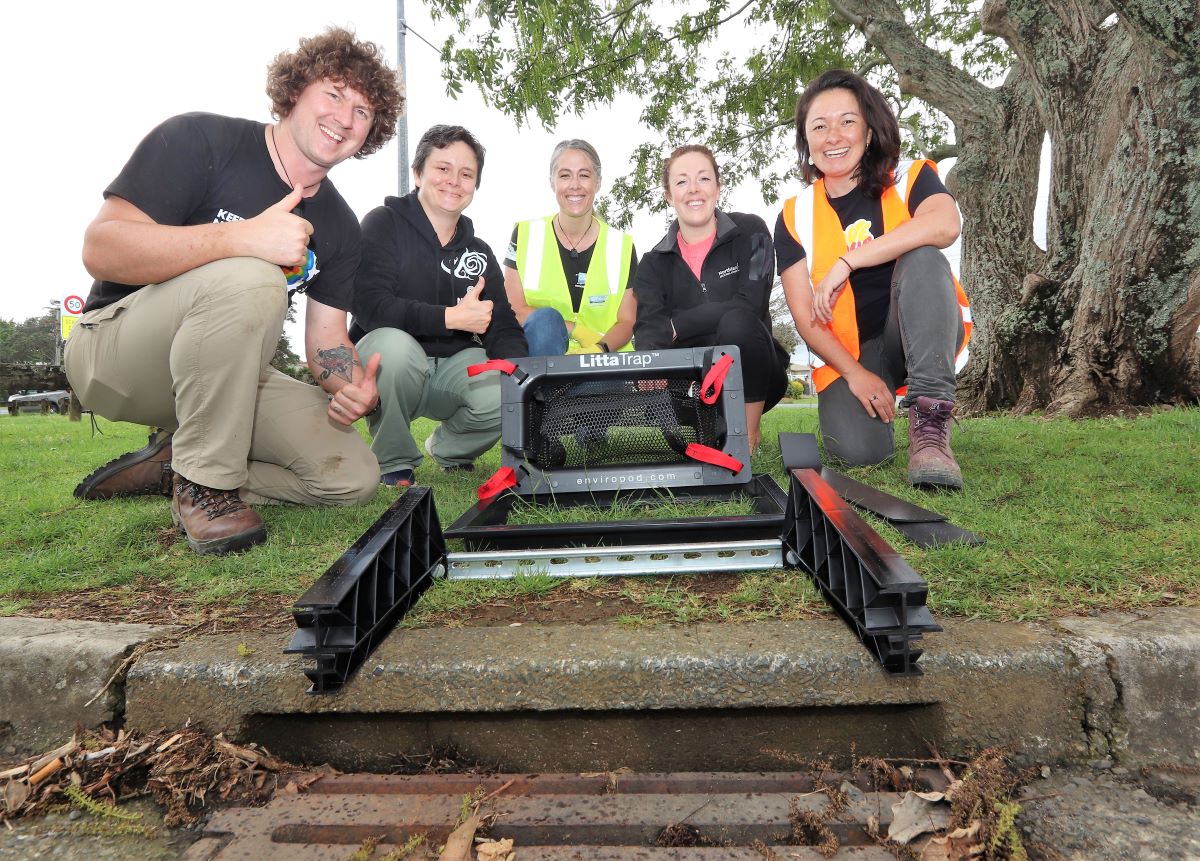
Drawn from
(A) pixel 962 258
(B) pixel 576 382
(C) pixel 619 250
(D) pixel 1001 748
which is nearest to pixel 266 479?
(B) pixel 576 382

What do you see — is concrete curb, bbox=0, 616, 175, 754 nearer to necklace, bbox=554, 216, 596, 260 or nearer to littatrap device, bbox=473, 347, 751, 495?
littatrap device, bbox=473, 347, 751, 495

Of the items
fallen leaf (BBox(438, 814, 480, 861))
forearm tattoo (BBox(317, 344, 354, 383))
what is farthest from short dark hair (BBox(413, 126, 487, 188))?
fallen leaf (BBox(438, 814, 480, 861))

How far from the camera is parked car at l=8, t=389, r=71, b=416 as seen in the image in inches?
832

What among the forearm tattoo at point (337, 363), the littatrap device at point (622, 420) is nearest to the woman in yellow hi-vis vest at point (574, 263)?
the forearm tattoo at point (337, 363)

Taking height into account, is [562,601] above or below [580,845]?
above

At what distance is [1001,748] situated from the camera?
1.40 m

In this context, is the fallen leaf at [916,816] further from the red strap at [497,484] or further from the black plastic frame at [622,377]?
the red strap at [497,484]

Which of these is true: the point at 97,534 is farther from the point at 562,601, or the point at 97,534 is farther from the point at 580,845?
the point at 580,845

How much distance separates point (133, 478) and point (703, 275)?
2902mm

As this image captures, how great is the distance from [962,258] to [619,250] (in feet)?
16.1

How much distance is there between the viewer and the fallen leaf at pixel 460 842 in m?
1.16

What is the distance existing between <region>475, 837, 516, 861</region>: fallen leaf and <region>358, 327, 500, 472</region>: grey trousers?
2493mm

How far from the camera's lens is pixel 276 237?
2.43 metres

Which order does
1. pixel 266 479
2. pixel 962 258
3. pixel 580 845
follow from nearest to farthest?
pixel 580 845 → pixel 266 479 → pixel 962 258
